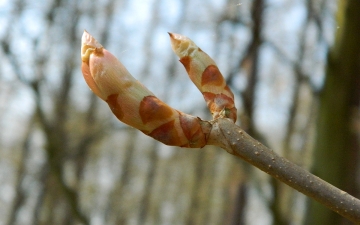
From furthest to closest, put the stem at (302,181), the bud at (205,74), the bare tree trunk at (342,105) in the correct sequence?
1. the bare tree trunk at (342,105)
2. the bud at (205,74)
3. the stem at (302,181)

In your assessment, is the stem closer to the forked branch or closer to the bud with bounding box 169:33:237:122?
the forked branch

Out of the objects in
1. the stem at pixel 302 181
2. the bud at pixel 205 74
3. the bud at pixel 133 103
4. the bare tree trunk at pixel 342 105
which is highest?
the bare tree trunk at pixel 342 105

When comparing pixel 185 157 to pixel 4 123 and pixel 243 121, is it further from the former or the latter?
pixel 243 121

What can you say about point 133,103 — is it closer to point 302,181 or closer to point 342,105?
point 302,181

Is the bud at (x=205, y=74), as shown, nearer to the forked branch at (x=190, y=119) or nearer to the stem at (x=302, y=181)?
the forked branch at (x=190, y=119)

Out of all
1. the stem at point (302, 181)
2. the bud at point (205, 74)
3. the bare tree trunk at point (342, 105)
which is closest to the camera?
the stem at point (302, 181)

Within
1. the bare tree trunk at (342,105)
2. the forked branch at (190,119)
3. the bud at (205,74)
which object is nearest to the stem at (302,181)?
the forked branch at (190,119)

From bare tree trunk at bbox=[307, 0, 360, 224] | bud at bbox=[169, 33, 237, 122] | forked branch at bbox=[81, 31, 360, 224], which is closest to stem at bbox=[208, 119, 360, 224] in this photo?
forked branch at bbox=[81, 31, 360, 224]

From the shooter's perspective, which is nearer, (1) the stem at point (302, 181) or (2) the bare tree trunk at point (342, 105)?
(1) the stem at point (302, 181)

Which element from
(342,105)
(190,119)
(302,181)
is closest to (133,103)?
(190,119)

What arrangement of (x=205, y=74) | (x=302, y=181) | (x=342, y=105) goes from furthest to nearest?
1. (x=342, y=105)
2. (x=205, y=74)
3. (x=302, y=181)
